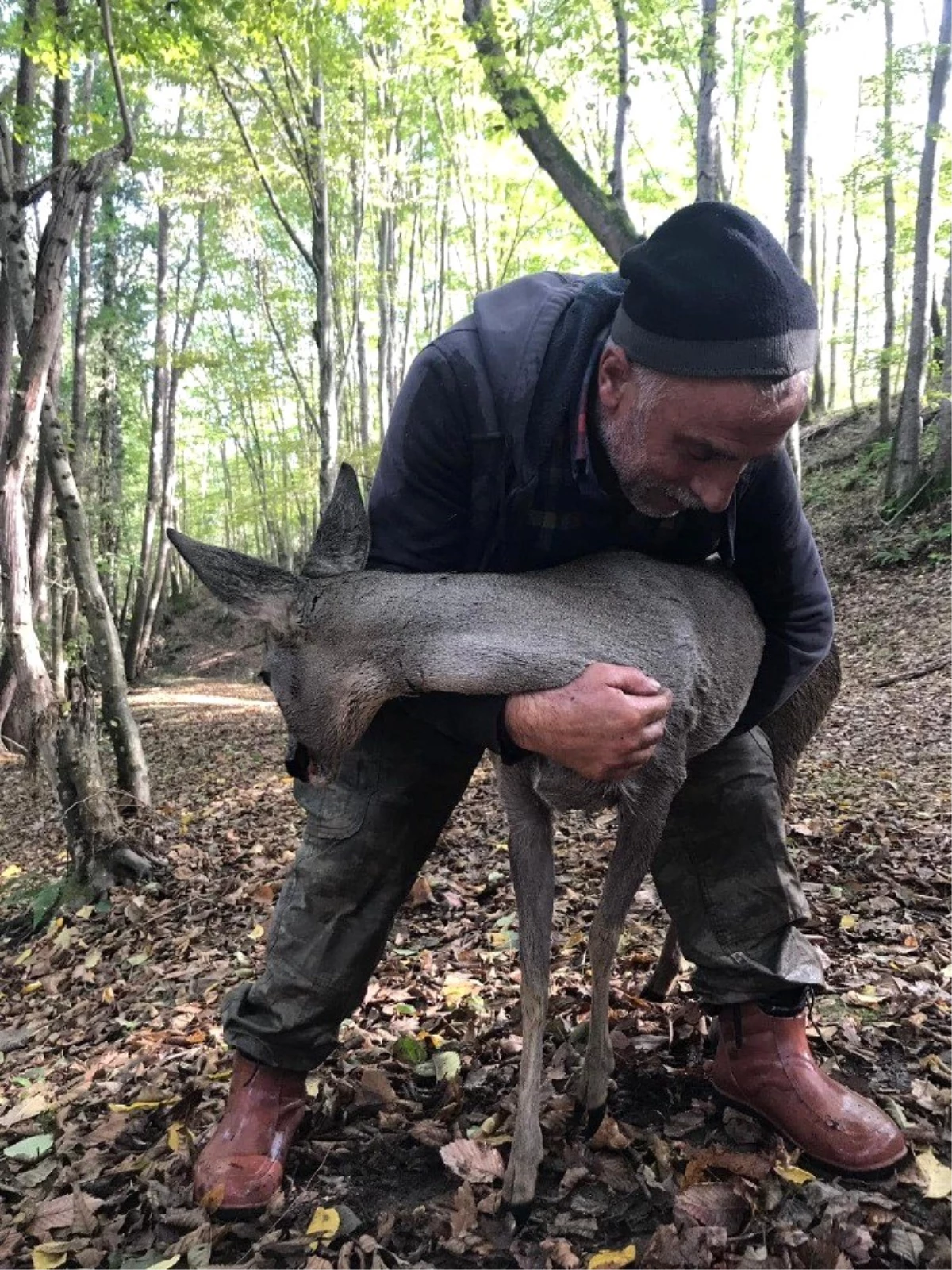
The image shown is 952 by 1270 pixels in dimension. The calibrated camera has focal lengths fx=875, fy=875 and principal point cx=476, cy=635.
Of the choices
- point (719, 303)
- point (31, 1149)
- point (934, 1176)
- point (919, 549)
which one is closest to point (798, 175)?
point (919, 549)

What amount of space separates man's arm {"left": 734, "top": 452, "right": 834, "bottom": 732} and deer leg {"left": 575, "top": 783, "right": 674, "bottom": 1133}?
57 centimetres

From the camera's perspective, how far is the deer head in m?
2.20

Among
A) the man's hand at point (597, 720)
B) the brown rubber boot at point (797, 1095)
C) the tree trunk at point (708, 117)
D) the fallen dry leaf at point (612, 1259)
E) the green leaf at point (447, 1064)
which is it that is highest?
the tree trunk at point (708, 117)

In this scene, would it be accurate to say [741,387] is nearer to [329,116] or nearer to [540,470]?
[540,470]

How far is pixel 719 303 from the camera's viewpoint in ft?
6.01

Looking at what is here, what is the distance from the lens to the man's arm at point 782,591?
2408mm

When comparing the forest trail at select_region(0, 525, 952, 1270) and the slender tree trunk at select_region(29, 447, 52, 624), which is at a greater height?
the slender tree trunk at select_region(29, 447, 52, 624)

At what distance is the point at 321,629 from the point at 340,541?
0.25 m

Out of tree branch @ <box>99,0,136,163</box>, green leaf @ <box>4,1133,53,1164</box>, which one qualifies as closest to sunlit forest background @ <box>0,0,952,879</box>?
tree branch @ <box>99,0,136,163</box>

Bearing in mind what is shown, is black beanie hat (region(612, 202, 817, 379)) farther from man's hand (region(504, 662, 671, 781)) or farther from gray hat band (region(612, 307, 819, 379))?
man's hand (region(504, 662, 671, 781))

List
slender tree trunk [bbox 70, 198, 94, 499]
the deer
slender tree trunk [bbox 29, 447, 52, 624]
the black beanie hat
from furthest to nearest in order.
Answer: slender tree trunk [bbox 70, 198, 94, 499] → slender tree trunk [bbox 29, 447, 52, 624] → the deer → the black beanie hat

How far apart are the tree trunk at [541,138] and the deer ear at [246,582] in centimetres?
653

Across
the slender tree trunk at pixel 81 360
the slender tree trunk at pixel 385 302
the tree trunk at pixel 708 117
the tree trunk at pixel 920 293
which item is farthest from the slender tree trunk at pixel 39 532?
the tree trunk at pixel 920 293

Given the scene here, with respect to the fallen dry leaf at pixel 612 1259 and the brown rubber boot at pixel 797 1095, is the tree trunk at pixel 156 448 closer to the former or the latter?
the brown rubber boot at pixel 797 1095
